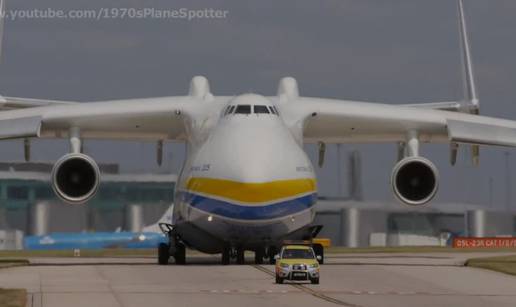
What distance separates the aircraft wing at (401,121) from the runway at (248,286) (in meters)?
3.64

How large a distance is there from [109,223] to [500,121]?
1325 inches

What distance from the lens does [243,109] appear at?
3431 cm

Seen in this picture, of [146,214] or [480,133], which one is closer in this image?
[480,133]

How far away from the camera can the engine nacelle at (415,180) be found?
35219 millimetres

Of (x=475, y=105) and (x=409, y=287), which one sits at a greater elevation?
(x=475, y=105)

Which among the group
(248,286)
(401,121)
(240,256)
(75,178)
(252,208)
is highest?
(401,121)

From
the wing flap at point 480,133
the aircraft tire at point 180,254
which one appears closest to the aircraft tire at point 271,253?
the aircraft tire at point 180,254

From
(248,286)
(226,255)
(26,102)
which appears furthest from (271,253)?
(248,286)

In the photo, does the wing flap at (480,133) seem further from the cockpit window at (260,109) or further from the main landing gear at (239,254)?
the main landing gear at (239,254)

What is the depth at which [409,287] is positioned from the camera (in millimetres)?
27438

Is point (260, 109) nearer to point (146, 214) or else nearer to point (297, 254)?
point (297, 254)

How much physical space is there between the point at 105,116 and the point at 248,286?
1121cm

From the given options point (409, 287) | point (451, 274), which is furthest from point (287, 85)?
point (409, 287)

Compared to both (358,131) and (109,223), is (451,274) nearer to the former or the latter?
(358,131)
